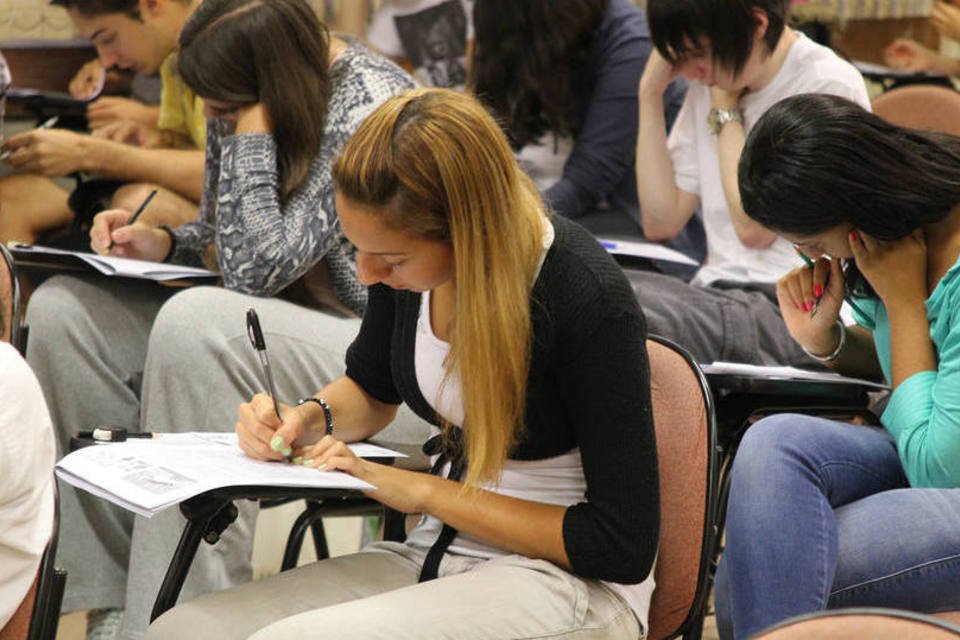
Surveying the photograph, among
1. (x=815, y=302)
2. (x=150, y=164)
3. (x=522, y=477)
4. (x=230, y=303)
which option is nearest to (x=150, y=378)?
(x=230, y=303)

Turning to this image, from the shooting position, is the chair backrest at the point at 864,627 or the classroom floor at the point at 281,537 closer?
the chair backrest at the point at 864,627

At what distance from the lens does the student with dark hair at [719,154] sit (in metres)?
2.51

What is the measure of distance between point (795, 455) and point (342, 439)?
0.64m

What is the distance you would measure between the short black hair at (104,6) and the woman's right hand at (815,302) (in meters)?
1.80

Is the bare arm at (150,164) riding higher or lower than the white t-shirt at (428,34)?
lower

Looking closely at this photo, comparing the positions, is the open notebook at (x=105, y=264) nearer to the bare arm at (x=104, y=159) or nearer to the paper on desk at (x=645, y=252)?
the bare arm at (x=104, y=159)

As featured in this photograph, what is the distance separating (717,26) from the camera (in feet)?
8.67

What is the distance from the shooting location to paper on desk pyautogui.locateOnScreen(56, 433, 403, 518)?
153cm

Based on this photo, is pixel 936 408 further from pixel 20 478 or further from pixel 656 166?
pixel 656 166

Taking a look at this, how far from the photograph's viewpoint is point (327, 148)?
99.0 inches

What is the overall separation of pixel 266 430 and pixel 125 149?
1488 millimetres

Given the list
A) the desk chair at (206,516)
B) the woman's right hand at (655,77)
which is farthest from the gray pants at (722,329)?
the desk chair at (206,516)

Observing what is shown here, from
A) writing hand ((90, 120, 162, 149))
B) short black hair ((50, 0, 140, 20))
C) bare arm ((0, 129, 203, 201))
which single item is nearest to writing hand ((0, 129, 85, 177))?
bare arm ((0, 129, 203, 201))

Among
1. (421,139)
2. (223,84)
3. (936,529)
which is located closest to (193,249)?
(223,84)
